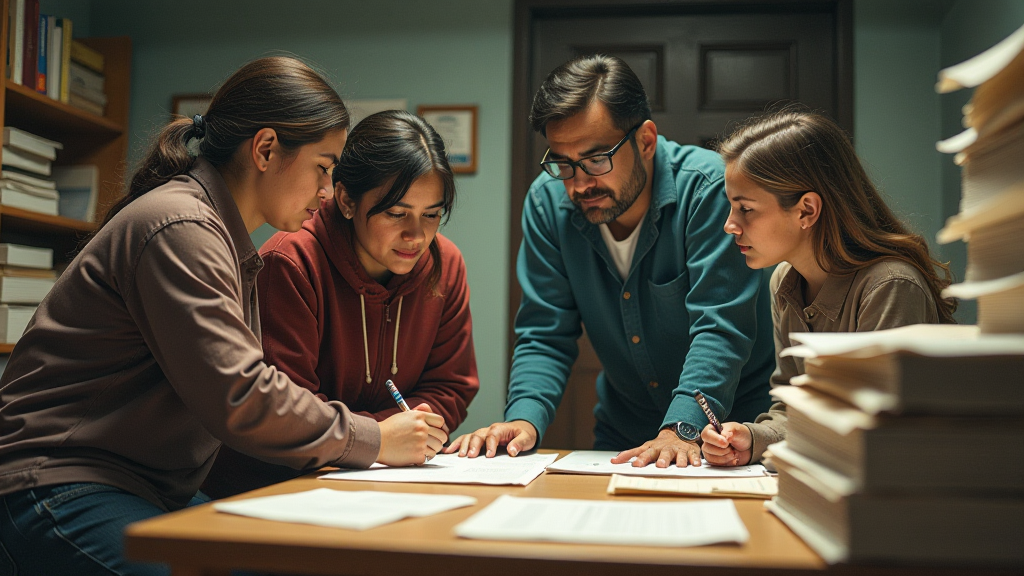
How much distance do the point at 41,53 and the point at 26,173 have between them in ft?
1.53

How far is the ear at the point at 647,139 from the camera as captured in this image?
1.77m

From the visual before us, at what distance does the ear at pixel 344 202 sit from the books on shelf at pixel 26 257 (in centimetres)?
180

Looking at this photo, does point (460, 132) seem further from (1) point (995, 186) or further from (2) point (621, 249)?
(1) point (995, 186)

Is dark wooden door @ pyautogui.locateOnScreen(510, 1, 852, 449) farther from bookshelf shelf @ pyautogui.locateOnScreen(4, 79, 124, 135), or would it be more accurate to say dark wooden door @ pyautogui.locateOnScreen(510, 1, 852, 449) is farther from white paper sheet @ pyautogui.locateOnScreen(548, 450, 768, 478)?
white paper sheet @ pyautogui.locateOnScreen(548, 450, 768, 478)

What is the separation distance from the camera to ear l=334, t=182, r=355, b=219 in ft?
5.41

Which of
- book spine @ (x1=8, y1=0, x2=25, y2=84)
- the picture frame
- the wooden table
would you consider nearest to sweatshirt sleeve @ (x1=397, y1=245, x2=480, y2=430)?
the wooden table

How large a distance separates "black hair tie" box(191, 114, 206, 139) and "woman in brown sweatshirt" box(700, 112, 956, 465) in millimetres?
977

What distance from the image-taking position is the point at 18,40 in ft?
9.32

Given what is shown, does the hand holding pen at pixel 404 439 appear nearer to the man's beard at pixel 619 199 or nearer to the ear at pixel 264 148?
the ear at pixel 264 148

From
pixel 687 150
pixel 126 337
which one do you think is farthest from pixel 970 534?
A: pixel 687 150

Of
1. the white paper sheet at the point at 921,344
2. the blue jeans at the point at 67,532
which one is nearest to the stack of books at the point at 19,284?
the blue jeans at the point at 67,532

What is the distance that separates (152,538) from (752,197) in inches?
45.8

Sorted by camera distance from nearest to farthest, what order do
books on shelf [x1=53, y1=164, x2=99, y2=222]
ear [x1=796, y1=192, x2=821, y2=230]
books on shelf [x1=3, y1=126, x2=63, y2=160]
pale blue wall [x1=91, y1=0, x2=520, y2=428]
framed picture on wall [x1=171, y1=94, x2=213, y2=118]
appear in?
ear [x1=796, y1=192, x2=821, y2=230], books on shelf [x1=3, y1=126, x2=63, y2=160], books on shelf [x1=53, y1=164, x2=99, y2=222], pale blue wall [x1=91, y1=0, x2=520, y2=428], framed picture on wall [x1=171, y1=94, x2=213, y2=118]

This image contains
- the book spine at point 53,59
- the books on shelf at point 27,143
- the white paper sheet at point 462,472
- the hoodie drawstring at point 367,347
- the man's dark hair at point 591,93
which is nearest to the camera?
the white paper sheet at point 462,472
